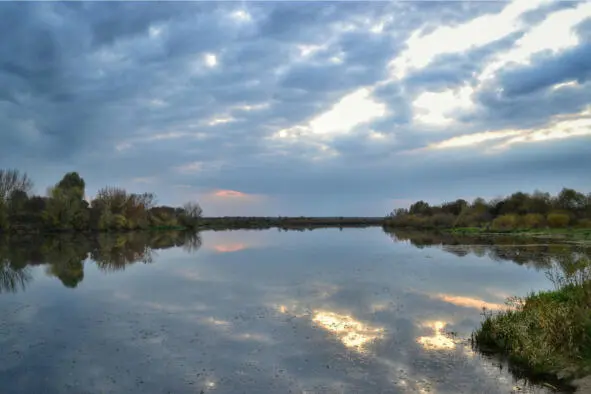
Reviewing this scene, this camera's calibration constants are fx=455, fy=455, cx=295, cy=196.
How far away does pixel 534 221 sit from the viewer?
71.8 meters

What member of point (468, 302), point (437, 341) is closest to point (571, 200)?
point (468, 302)

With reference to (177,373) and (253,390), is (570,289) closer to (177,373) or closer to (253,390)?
(253,390)

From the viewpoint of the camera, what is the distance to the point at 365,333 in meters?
12.8

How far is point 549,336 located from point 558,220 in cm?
6845

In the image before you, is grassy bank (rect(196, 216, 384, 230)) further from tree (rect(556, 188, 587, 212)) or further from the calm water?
the calm water

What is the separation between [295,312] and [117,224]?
220ft

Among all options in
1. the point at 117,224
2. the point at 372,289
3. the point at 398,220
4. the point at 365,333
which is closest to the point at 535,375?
the point at 365,333

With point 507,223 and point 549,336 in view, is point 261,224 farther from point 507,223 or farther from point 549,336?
point 549,336

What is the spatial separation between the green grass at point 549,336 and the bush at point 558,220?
65891mm

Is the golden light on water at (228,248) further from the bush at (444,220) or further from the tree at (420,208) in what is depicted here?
the tree at (420,208)

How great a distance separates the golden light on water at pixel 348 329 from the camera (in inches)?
472

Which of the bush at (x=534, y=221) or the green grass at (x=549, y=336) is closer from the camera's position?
the green grass at (x=549, y=336)

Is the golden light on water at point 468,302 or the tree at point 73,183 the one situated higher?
the tree at point 73,183

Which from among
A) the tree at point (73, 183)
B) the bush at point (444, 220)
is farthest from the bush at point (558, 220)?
the tree at point (73, 183)
